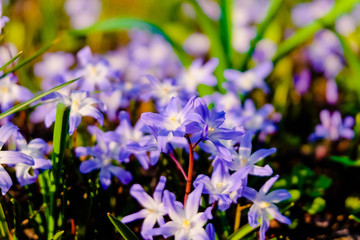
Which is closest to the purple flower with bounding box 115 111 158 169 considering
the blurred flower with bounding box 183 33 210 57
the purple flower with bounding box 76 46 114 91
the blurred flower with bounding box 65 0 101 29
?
the purple flower with bounding box 76 46 114 91

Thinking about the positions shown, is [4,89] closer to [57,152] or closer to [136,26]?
[57,152]

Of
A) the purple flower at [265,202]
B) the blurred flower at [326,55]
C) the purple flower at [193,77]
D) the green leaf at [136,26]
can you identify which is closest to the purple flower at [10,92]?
the green leaf at [136,26]

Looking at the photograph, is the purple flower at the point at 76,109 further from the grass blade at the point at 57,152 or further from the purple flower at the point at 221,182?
the purple flower at the point at 221,182

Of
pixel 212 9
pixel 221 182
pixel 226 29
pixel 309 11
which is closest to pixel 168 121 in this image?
pixel 221 182

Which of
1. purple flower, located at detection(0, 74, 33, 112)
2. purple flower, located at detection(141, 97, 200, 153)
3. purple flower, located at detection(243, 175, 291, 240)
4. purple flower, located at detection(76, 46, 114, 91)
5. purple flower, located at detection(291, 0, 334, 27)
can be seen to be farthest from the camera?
purple flower, located at detection(291, 0, 334, 27)

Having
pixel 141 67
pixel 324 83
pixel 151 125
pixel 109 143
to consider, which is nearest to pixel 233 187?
pixel 151 125

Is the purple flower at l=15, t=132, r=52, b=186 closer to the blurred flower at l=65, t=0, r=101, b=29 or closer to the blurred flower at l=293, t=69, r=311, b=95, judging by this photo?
the blurred flower at l=293, t=69, r=311, b=95
